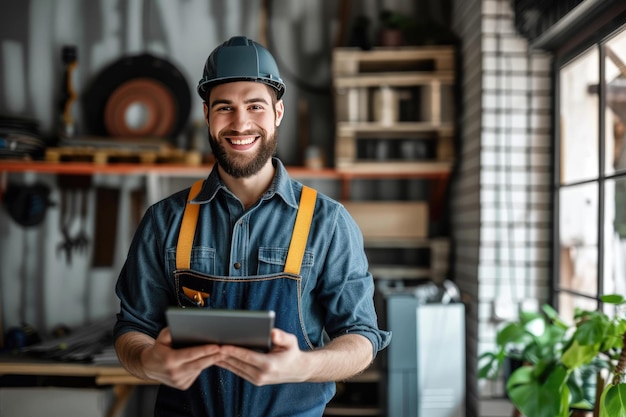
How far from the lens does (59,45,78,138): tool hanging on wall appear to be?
3326 millimetres

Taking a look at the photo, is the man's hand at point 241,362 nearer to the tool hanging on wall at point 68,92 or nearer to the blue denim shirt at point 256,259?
the blue denim shirt at point 256,259

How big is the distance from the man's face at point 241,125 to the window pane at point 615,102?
1495 mm

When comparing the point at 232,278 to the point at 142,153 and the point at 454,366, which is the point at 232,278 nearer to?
the point at 454,366

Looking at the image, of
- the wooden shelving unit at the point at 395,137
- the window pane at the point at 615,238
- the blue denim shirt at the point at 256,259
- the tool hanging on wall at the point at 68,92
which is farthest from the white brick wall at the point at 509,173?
the tool hanging on wall at the point at 68,92

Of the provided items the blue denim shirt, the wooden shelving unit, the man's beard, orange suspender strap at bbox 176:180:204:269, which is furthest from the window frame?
orange suspender strap at bbox 176:180:204:269

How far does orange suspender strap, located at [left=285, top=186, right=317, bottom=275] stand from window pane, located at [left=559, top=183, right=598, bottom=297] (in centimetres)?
153

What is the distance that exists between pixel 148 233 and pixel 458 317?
69.3 inches

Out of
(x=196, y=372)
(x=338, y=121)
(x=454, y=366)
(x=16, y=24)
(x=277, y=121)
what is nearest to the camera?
(x=196, y=372)

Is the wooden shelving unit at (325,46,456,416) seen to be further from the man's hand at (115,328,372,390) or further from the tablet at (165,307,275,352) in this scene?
the tablet at (165,307,275,352)

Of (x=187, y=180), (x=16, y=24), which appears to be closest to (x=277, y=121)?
(x=187, y=180)

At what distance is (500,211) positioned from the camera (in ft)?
8.97

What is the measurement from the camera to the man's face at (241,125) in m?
1.36

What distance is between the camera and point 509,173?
274 centimetres

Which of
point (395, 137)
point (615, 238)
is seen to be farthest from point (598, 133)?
point (395, 137)
